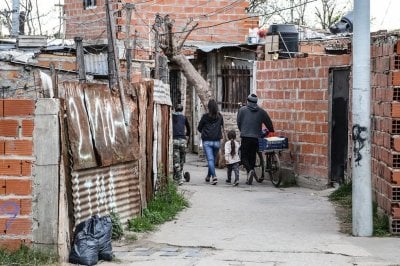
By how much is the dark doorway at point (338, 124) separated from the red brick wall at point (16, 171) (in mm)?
8100

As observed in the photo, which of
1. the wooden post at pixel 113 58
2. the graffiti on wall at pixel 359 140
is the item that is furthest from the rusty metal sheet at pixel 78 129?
the graffiti on wall at pixel 359 140

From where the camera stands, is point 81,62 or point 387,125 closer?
point 387,125

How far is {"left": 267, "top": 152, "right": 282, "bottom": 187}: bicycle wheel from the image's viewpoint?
1582 centimetres

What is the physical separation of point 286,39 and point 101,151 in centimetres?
1030

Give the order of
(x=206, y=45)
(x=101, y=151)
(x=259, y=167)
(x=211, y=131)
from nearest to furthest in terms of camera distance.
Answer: (x=101, y=151) → (x=211, y=131) → (x=259, y=167) → (x=206, y=45)

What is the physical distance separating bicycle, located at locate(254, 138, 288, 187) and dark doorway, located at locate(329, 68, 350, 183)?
134 cm

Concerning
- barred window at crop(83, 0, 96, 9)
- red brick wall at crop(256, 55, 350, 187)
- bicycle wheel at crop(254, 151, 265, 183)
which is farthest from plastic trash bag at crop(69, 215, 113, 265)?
barred window at crop(83, 0, 96, 9)

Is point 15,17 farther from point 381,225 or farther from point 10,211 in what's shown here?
point 10,211

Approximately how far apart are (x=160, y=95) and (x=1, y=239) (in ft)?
16.6

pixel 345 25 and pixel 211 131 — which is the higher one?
pixel 345 25

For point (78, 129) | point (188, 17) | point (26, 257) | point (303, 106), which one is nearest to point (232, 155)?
point (303, 106)

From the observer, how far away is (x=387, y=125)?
9.53 metres

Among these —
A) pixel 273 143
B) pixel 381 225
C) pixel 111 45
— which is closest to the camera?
pixel 111 45

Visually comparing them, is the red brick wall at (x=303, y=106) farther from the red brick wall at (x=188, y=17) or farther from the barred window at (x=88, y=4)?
the barred window at (x=88, y=4)
